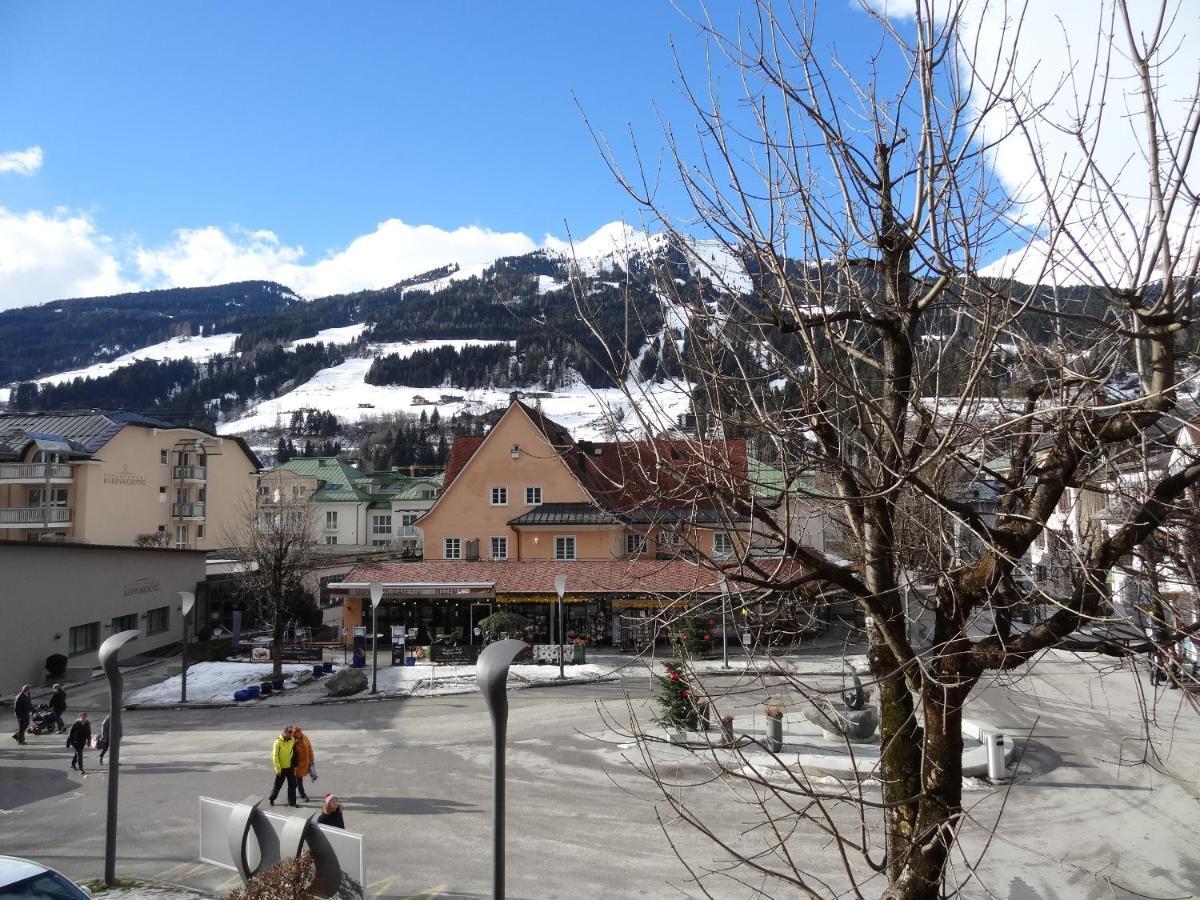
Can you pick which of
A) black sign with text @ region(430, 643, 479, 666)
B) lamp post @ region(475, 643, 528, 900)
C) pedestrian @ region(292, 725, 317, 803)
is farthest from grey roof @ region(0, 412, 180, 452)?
lamp post @ region(475, 643, 528, 900)

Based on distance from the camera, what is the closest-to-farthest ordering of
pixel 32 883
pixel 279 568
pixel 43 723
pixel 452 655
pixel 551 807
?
pixel 32 883 → pixel 551 807 → pixel 43 723 → pixel 279 568 → pixel 452 655

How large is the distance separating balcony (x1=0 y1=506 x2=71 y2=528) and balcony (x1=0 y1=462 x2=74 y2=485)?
136 cm

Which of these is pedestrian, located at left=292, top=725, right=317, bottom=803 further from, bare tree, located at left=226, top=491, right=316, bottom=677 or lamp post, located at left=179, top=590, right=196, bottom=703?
bare tree, located at left=226, top=491, right=316, bottom=677

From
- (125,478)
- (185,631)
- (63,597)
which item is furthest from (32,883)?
(125,478)

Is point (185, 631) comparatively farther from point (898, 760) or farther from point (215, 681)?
point (898, 760)

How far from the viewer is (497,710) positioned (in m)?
7.08

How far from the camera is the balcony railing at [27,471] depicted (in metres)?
41.7

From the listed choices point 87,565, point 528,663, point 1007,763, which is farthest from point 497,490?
point 1007,763

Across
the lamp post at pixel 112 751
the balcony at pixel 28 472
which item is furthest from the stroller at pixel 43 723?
the balcony at pixel 28 472

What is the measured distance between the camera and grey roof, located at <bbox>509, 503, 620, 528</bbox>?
36.8m

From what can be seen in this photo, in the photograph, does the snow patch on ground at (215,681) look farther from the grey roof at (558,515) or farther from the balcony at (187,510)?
the balcony at (187,510)

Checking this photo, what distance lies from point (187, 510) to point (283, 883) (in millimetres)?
48561

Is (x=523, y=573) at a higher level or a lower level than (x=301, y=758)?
higher

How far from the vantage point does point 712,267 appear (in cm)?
527
